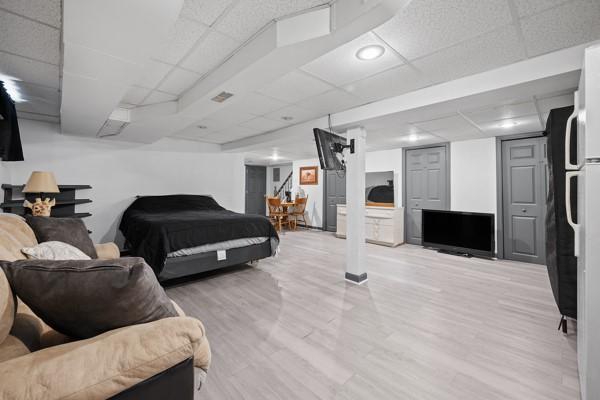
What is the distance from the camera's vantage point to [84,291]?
0.88 meters

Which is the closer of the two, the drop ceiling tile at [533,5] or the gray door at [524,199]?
the drop ceiling tile at [533,5]

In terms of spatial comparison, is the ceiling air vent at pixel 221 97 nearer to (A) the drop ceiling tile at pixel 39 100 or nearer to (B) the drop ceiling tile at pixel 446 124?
(A) the drop ceiling tile at pixel 39 100

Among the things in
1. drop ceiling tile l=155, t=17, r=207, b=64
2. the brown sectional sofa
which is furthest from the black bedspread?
the brown sectional sofa

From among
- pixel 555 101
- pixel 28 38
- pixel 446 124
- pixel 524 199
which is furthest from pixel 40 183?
pixel 524 199

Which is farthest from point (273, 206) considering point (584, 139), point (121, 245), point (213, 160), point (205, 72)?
A: point (584, 139)

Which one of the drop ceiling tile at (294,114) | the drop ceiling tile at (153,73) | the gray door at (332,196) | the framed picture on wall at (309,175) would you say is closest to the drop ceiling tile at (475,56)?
the drop ceiling tile at (294,114)

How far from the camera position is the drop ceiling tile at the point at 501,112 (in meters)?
3.10

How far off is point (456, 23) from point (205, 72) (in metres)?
2.07

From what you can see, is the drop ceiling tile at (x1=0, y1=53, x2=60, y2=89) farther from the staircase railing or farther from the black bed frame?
the staircase railing

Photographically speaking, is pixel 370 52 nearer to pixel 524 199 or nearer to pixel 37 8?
pixel 37 8

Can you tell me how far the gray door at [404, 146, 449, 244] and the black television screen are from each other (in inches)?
125

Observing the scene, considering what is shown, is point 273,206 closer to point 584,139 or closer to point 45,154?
point 45,154

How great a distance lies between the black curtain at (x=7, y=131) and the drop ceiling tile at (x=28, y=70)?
0.17 m

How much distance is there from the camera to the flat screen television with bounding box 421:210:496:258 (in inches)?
183
